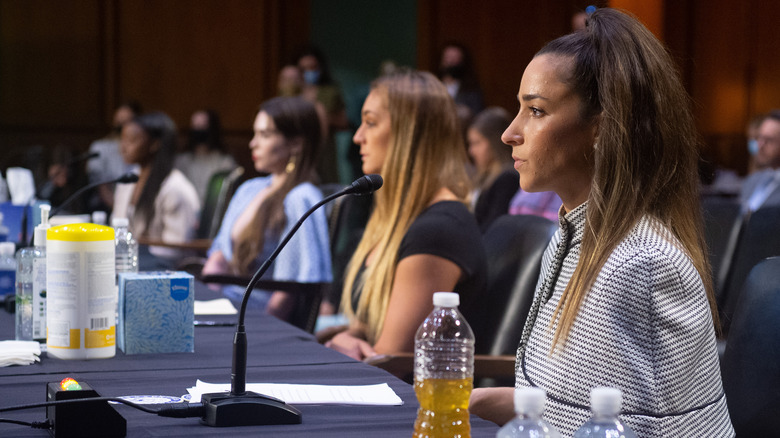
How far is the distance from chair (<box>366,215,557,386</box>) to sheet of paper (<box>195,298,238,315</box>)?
1.60 ft

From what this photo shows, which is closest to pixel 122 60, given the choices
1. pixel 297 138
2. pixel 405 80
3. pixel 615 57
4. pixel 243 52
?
pixel 243 52

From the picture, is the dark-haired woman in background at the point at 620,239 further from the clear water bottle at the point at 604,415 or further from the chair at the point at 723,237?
the chair at the point at 723,237

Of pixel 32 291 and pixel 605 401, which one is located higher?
pixel 605 401

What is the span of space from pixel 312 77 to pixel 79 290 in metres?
6.03

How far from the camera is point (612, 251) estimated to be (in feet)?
4.74

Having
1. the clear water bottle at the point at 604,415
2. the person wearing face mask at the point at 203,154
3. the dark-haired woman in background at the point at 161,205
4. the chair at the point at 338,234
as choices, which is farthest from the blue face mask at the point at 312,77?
the clear water bottle at the point at 604,415

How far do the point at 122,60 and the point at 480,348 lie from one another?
257 inches

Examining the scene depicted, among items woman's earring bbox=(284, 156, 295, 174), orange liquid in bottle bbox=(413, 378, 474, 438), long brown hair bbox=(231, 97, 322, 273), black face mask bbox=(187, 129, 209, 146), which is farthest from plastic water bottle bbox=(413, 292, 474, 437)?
black face mask bbox=(187, 129, 209, 146)

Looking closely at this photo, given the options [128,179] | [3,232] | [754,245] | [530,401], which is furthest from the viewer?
[3,232]

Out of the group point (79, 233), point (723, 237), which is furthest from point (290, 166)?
point (79, 233)

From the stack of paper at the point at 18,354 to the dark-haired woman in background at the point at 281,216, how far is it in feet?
4.59

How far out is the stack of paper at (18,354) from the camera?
1.77m

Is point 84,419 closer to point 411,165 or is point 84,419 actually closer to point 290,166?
point 411,165

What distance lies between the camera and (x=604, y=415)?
3.17ft
